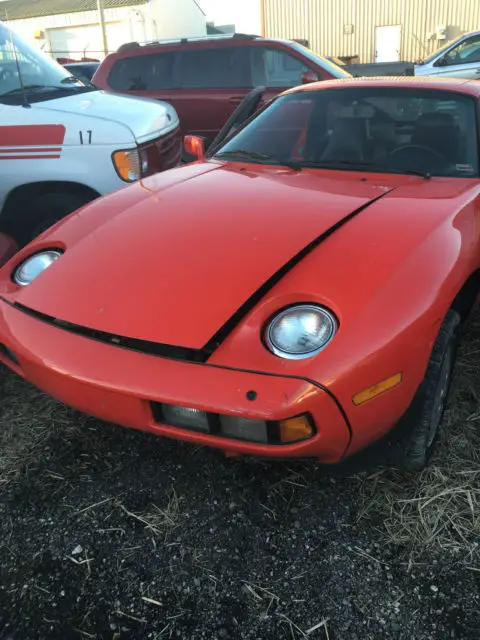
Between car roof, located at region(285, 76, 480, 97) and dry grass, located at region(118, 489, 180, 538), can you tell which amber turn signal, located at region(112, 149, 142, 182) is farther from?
dry grass, located at region(118, 489, 180, 538)

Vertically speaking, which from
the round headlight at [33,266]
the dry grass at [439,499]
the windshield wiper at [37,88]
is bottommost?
the dry grass at [439,499]

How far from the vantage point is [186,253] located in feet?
6.74

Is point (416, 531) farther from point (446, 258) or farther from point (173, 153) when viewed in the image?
point (173, 153)

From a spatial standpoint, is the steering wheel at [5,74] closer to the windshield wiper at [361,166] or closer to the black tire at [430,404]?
the windshield wiper at [361,166]

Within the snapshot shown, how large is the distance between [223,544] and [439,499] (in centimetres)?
84

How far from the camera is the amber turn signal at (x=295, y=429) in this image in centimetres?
158

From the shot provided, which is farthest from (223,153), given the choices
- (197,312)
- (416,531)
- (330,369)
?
(416,531)

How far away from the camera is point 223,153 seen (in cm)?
319

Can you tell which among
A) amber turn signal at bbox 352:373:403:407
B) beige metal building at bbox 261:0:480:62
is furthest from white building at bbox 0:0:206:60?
amber turn signal at bbox 352:373:403:407

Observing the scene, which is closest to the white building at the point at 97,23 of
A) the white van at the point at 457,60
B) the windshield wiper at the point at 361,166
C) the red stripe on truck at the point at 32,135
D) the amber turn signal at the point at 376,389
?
the white van at the point at 457,60

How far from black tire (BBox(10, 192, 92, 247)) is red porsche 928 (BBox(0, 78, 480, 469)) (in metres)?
1.31

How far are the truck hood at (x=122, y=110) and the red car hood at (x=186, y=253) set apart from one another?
1.53 metres

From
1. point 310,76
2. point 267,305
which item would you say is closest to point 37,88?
point 267,305

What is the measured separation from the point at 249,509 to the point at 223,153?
211 cm
